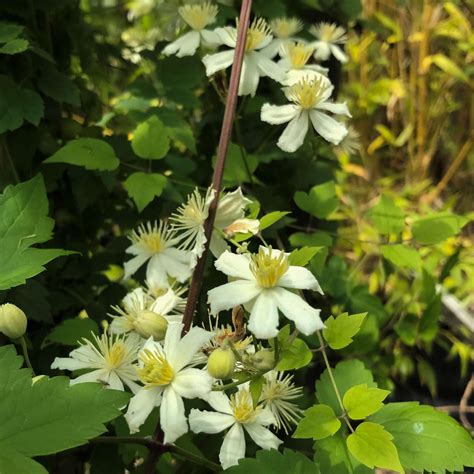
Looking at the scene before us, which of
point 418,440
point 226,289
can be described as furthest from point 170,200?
→ point 418,440

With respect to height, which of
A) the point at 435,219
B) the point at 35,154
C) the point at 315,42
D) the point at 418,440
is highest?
the point at 315,42

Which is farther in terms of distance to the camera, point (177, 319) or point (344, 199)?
point (344, 199)

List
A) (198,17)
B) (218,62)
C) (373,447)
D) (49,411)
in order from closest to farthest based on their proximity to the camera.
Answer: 1. (49,411)
2. (373,447)
3. (218,62)
4. (198,17)

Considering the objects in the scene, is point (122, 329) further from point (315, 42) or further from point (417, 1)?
point (417, 1)

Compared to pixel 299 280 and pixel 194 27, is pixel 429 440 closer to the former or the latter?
pixel 299 280

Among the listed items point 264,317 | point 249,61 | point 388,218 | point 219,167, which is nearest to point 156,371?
point 264,317

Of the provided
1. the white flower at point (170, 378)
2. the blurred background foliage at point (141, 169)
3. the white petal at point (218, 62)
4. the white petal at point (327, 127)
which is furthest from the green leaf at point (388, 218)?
the white flower at point (170, 378)
